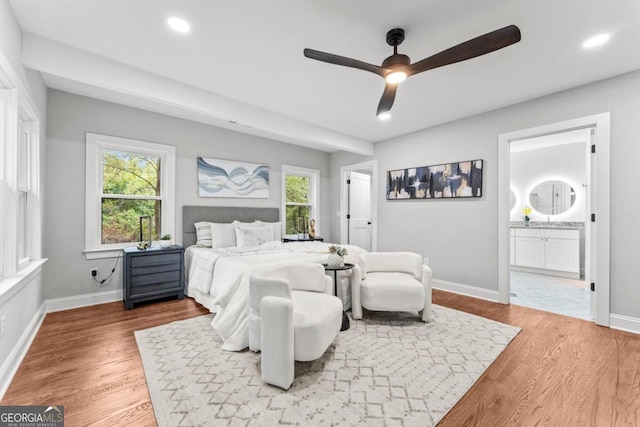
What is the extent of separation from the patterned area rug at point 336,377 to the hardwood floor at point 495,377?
0.36ft

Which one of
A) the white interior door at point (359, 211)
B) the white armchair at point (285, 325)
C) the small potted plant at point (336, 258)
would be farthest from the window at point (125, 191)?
the white interior door at point (359, 211)

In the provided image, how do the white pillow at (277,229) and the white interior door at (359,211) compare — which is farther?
the white interior door at (359,211)

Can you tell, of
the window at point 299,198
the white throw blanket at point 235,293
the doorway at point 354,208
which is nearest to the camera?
the white throw blanket at point 235,293

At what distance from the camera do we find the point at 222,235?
4.17m

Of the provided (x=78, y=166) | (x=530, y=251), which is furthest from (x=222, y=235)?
(x=530, y=251)

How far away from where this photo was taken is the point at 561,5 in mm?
1952

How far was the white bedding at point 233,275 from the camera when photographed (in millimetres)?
2530

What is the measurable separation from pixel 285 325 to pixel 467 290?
133 inches

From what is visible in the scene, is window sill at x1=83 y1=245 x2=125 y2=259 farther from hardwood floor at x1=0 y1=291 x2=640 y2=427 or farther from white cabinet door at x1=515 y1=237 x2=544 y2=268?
white cabinet door at x1=515 y1=237 x2=544 y2=268

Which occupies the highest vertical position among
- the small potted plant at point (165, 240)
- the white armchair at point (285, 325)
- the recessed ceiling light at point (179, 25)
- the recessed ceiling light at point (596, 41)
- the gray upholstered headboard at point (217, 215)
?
the recessed ceiling light at point (179, 25)

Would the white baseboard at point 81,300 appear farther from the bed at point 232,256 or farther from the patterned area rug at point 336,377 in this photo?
the patterned area rug at point 336,377

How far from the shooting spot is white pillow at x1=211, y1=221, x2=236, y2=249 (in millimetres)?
4107

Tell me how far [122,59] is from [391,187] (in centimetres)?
420

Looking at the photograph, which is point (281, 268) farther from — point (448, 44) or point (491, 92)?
point (491, 92)
